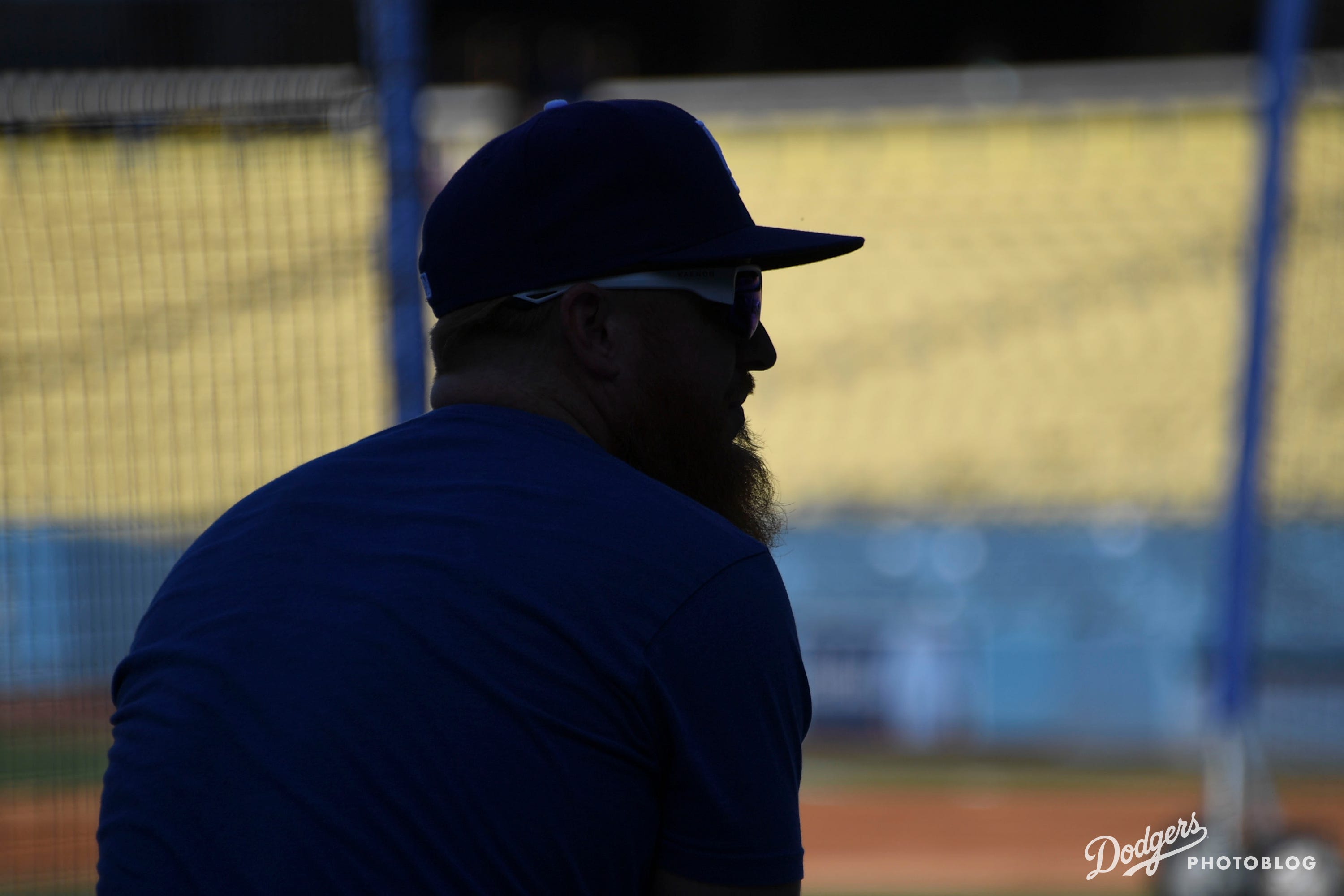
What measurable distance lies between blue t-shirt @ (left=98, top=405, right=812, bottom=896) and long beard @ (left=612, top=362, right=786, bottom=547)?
7.1 inches

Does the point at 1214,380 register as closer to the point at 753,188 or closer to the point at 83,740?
the point at 753,188

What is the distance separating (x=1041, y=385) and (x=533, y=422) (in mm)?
9086

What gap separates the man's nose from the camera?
1426 millimetres

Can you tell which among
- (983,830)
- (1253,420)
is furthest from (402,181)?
(983,830)

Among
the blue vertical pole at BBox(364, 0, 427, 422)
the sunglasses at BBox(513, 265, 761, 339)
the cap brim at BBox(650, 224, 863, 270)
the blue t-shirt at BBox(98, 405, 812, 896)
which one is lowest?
the blue t-shirt at BBox(98, 405, 812, 896)

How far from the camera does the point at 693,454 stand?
133 cm

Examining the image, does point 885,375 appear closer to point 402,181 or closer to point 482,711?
point 402,181

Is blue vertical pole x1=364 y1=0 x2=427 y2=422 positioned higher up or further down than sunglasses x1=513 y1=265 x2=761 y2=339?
higher up

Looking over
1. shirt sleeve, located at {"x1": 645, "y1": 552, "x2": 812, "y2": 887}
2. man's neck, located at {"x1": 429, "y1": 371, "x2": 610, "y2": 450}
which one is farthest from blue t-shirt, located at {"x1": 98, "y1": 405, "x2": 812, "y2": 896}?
man's neck, located at {"x1": 429, "y1": 371, "x2": 610, "y2": 450}

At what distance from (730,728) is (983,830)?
22.3ft

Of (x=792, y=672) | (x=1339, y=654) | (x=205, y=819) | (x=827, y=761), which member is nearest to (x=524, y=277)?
(x=792, y=672)

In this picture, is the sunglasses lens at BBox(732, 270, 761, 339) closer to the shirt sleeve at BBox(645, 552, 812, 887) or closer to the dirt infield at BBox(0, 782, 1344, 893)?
the shirt sleeve at BBox(645, 552, 812, 887)

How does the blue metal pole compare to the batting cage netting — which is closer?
the batting cage netting

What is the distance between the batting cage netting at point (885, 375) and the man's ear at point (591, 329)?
54.1 inches
